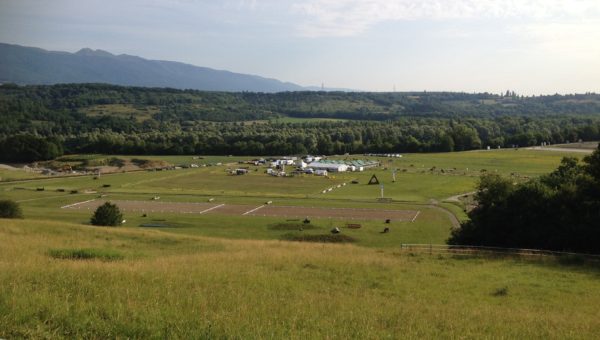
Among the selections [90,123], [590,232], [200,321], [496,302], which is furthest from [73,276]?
[90,123]

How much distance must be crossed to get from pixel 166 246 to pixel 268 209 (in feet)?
104

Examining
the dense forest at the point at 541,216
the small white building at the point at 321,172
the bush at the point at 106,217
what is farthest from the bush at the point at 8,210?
the small white building at the point at 321,172

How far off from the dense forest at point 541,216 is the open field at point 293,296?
557 centimetres

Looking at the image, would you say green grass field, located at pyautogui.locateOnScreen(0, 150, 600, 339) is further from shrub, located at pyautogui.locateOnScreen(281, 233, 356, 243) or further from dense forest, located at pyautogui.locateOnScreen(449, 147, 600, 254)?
dense forest, located at pyautogui.locateOnScreen(449, 147, 600, 254)

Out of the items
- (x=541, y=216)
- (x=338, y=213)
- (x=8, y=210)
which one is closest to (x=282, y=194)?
(x=338, y=213)

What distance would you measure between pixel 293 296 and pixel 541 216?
2342 centimetres

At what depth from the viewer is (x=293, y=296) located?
14.6 metres

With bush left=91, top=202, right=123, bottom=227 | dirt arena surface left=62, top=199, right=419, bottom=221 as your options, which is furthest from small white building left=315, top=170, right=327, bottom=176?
bush left=91, top=202, right=123, bottom=227

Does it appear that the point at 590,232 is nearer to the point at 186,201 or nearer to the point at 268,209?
the point at 268,209

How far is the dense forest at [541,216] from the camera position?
98.4 ft

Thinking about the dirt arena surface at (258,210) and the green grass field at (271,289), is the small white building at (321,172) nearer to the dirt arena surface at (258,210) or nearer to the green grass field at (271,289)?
the dirt arena surface at (258,210)

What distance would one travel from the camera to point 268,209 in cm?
6141

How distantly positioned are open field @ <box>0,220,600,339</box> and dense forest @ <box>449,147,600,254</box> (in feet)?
18.3

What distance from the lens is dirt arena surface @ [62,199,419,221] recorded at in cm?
5603
